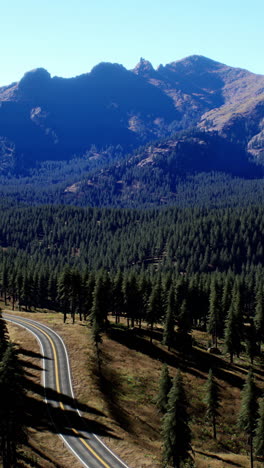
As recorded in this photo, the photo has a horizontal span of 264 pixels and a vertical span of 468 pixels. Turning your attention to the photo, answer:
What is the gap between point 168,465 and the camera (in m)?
46.8

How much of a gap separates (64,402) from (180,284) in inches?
2431

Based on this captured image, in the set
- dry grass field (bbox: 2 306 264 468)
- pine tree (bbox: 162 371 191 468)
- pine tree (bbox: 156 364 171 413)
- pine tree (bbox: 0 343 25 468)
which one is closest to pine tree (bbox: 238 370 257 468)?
dry grass field (bbox: 2 306 264 468)

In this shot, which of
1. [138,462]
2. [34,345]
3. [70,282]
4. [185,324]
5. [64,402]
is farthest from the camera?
[70,282]

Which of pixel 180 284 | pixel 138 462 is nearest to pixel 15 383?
pixel 138 462

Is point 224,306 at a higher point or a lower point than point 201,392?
higher

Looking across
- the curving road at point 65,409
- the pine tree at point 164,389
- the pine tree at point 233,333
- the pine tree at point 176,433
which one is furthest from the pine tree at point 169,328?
the pine tree at point 176,433

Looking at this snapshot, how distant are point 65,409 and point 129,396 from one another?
46.3ft

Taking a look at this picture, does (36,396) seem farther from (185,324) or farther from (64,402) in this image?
(185,324)

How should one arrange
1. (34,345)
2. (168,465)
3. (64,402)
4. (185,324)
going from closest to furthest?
(168,465)
(64,402)
(34,345)
(185,324)

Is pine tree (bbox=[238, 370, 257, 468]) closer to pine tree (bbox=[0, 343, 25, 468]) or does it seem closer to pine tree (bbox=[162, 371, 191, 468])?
pine tree (bbox=[162, 371, 191, 468])

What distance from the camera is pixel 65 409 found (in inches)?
2121

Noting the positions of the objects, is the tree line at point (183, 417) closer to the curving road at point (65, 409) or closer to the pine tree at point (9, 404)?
the curving road at point (65, 409)

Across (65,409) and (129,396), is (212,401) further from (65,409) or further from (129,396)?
(65,409)

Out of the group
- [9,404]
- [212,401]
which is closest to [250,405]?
[212,401]
